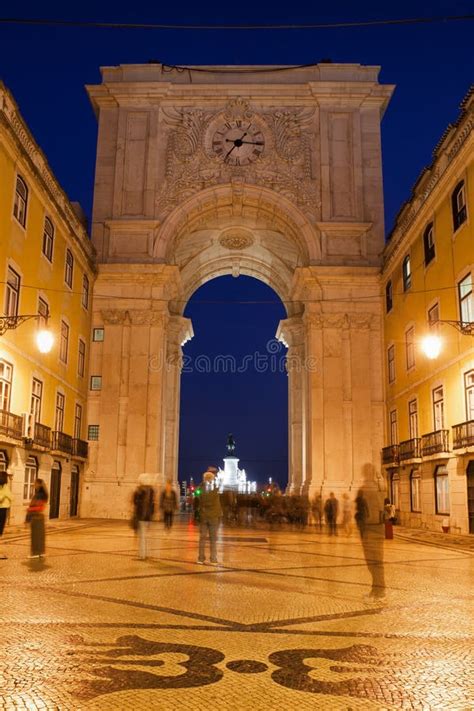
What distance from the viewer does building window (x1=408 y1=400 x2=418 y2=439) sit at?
2617 centimetres

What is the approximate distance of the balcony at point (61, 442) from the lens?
25.2m

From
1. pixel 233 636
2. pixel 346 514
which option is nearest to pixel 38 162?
pixel 346 514

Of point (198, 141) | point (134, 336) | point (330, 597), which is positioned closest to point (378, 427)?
point (134, 336)

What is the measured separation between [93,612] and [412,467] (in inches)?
840

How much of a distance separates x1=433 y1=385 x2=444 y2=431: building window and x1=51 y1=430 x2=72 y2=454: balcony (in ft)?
47.4

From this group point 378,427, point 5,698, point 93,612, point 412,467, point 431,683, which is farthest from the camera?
point 378,427

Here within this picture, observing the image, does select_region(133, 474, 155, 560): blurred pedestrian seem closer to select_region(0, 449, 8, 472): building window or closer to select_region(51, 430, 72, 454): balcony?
select_region(0, 449, 8, 472): building window

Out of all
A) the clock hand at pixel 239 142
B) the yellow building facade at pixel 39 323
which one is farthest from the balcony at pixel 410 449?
the clock hand at pixel 239 142

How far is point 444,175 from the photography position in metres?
22.3

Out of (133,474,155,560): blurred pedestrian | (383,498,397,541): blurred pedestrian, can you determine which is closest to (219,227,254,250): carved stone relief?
(383,498,397,541): blurred pedestrian

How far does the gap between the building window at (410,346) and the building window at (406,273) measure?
6.58ft

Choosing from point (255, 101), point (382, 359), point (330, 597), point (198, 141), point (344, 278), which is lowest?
point (330, 597)

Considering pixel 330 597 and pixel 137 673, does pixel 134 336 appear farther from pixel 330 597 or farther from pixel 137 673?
pixel 137 673

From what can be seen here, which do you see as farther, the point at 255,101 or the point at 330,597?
the point at 255,101
